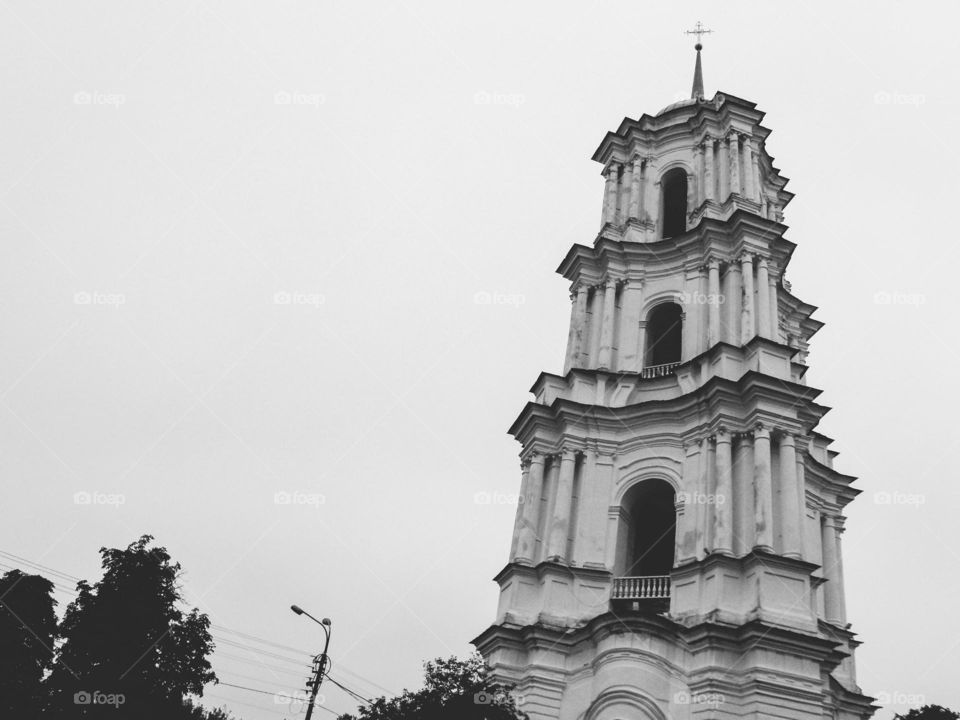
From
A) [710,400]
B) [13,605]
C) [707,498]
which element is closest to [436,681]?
[707,498]

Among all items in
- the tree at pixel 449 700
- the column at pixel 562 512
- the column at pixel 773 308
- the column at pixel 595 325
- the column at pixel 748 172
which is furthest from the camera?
the column at pixel 748 172

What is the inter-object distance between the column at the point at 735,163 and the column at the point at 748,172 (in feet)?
0.81

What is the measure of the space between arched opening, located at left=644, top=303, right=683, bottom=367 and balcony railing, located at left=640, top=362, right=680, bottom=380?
44.6 inches

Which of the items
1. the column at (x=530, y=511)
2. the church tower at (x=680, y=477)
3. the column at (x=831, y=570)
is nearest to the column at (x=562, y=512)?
the church tower at (x=680, y=477)

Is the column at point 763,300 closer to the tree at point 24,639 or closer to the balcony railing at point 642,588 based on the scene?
the balcony railing at point 642,588

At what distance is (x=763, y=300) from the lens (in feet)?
82.6

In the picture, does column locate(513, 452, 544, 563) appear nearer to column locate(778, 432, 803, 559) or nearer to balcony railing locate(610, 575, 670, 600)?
balcony railing locate(610, 575, 670, 600)

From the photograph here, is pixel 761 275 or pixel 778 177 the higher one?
pixel 778 177

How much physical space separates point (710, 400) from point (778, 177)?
1324 cm

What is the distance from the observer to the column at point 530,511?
22.8 meters

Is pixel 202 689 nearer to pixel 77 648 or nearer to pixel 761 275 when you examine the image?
pixel 77 648

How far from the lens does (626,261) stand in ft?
91.1

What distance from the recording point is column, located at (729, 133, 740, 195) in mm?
27953

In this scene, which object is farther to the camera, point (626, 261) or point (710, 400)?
point (626, 261)
